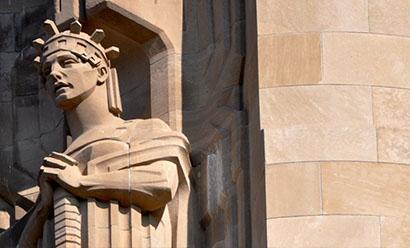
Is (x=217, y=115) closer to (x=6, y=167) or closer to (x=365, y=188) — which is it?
(x=365, y=188)

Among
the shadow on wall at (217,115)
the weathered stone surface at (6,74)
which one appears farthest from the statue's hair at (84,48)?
the weathered stone surface at (6,74)

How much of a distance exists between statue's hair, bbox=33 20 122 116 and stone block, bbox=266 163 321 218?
1524 millimetres

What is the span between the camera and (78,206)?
1789 cm

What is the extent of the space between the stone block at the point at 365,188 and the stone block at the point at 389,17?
1005 mm

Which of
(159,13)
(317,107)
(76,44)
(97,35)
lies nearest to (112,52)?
(97,35)

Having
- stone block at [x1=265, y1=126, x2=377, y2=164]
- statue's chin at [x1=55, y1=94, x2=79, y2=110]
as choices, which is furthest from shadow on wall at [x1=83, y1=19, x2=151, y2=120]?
stone block at [x1=265, y1=126, x2=377, y2=164]

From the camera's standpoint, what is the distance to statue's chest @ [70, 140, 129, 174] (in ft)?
59.2

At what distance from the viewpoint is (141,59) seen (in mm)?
19203

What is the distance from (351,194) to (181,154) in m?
1.35

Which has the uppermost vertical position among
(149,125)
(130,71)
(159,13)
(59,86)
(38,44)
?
(159,13)

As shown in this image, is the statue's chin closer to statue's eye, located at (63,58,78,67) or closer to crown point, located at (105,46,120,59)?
statue's eye, located at (63,58,78,67)

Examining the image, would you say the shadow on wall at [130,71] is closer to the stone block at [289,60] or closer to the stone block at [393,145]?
the stone block at [289,60]

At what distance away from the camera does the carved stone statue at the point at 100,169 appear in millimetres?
17828

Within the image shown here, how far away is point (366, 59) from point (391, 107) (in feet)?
1.22
